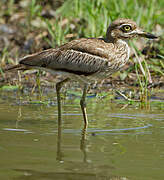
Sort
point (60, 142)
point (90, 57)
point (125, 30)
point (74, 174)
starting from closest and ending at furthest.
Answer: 1. point (74, 174)
2. point (60, 142)
3. point (90, 57)
4. point (125, 30)

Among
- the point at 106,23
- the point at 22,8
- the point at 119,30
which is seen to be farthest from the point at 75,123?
the point at 22,8

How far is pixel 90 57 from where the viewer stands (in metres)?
5.97

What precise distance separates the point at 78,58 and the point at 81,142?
5.20 ft

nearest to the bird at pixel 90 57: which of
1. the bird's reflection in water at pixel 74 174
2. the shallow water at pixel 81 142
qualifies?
the shallow water at pixel 81 142

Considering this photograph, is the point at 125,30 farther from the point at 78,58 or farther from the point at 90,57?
the point at 78,58

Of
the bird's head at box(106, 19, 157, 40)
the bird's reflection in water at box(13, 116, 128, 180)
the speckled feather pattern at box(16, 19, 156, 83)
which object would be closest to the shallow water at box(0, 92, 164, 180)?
the bird's reflection in water at box(13, 116, 128, 180)

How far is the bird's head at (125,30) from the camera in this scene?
614 centimetres

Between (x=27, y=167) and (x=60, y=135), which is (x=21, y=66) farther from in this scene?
(x=27, y=167)

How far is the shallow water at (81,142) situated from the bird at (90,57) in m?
0.43

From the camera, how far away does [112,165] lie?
382 cm

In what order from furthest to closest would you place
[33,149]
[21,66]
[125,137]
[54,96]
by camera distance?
1. [54,96]
2. [21,66]
3. [125,137]
4. [33,149]

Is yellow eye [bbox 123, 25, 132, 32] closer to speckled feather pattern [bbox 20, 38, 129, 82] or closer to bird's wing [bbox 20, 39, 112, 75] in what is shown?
speckled feather pattern [bbox 20, 38, 129, 82]

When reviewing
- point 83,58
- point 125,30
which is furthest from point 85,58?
point 125,30

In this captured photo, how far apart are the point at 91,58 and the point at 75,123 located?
85 centimetres
